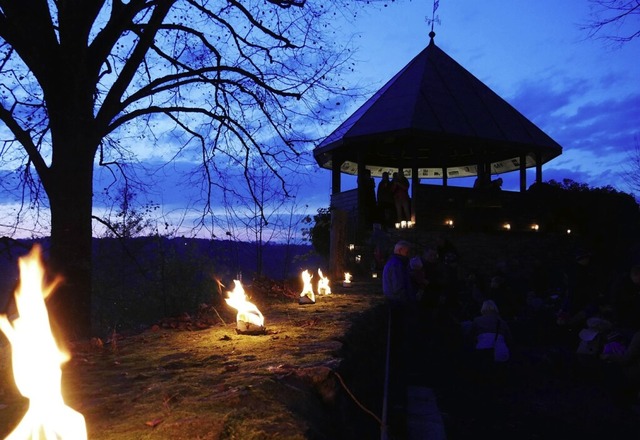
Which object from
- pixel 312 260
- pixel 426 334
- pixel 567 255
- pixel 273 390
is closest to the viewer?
pixel 273 390

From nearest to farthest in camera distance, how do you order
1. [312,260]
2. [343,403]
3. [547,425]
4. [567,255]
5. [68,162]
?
[343,403]
[547,425]
[68,162]
[567,255]
[312,260]

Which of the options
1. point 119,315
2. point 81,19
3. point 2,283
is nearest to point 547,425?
point 81,19

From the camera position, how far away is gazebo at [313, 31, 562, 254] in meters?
16.6

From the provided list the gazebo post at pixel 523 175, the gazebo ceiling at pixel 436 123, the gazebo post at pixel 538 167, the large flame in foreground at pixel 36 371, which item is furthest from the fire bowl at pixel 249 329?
the gazebo post at pixel 538 167

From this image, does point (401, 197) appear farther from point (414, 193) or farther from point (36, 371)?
point (36, 371)

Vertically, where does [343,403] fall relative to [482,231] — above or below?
below

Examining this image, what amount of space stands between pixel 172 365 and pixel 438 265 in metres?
7.17

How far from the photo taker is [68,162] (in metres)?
6.63

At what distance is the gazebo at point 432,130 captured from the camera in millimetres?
16578

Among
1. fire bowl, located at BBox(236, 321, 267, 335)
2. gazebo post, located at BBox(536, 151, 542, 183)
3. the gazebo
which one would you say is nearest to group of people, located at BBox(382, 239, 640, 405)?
fire bowl, located at BBox(236, 321, 267, 335)

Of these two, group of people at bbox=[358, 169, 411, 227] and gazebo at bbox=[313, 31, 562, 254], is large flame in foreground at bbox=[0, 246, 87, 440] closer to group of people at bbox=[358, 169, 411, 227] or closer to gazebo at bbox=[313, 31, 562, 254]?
gazebo at bbox=[313, 31, 562, 254]

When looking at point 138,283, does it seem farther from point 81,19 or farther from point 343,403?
point 343,403

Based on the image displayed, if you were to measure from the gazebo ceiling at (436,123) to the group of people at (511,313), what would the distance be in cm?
411

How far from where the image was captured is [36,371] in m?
2.39
